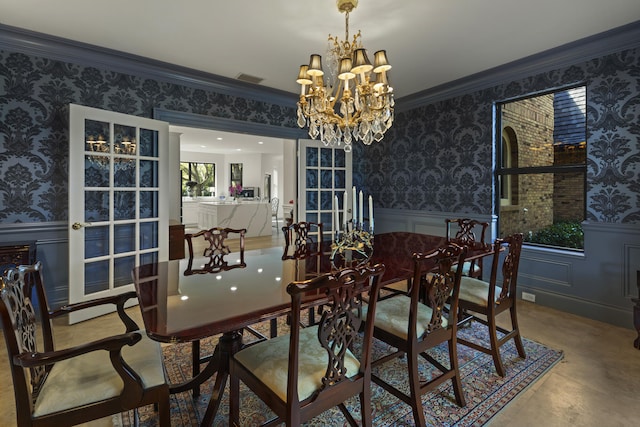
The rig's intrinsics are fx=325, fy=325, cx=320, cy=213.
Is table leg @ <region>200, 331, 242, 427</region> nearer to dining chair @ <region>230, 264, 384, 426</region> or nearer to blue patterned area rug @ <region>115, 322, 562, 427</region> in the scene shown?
dining chair @ <region>230, 264, 384, 426</region>

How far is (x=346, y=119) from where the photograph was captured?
2533 millimetres

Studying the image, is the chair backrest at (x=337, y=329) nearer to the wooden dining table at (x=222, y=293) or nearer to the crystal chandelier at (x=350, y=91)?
the wooden dining table at (x=222, y=293)

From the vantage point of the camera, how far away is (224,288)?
1.66 meters

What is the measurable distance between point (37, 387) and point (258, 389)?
2.80ft

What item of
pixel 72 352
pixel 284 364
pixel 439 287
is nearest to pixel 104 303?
pixel 72 352

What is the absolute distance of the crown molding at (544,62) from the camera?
2.82 metres

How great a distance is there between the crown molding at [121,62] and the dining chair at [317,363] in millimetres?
3258

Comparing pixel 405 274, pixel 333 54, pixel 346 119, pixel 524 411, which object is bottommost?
pixel 524 411

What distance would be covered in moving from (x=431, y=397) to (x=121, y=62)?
399 centimetres

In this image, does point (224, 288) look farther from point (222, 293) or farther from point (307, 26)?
point (307, 26)

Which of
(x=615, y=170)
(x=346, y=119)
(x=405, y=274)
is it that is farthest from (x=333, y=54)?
(x=615, y=170)

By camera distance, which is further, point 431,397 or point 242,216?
point 242,216

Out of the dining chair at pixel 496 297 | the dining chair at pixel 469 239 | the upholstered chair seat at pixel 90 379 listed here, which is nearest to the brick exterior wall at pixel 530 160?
the dining chair at pixel 469 239

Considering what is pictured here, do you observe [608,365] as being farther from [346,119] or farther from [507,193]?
[346,119]
